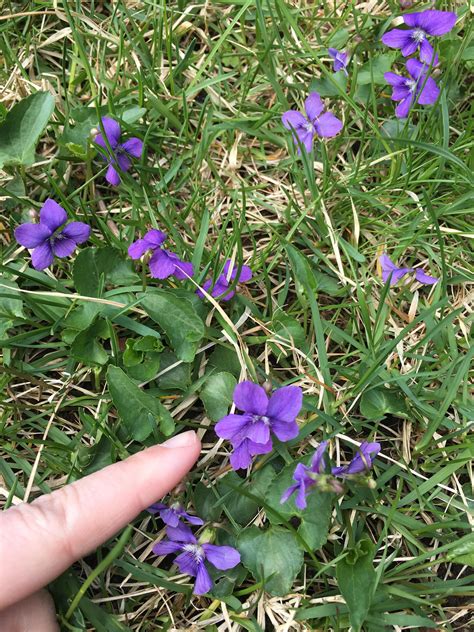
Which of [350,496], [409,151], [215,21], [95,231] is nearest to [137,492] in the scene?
[350,496]

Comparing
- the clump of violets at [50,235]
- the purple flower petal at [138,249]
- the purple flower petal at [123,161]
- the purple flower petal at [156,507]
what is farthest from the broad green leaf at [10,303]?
the purple flower petal at [156,507]

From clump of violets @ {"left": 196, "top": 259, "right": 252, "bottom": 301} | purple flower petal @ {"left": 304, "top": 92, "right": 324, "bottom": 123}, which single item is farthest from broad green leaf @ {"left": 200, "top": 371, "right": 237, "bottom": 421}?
purple flower petal @ {"left": 304, "top": 92, "right": 324, "bottom": 123}

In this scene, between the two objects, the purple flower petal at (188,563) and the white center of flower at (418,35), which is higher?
the white center of flower at (418,35)

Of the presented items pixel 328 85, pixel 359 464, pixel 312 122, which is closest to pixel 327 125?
pixel 312 122

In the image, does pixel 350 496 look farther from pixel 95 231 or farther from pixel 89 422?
pixel 95 231

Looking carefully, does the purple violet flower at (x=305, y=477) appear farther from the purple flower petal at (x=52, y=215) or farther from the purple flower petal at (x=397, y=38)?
the purple flower petal at (x=397, y=38)

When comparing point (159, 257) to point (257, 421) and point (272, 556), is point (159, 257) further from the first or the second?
point (272, 556)
